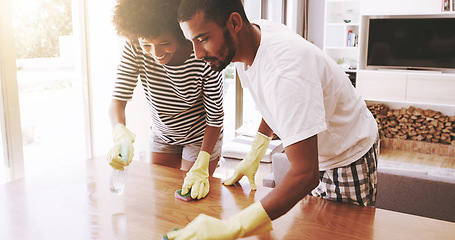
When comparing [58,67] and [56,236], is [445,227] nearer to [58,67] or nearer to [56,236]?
[56,236]

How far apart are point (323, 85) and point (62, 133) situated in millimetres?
2414

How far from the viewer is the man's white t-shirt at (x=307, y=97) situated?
0.97m

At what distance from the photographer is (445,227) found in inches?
43.6

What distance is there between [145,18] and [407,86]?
4.29m

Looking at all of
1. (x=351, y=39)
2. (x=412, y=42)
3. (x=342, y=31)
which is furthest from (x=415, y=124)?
(x=342, y=31)

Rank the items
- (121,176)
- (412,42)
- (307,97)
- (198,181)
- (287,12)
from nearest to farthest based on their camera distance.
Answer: (307,97), (198,181), (121,176), (412,42), (287,12)

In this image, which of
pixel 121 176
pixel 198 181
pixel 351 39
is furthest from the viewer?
pixel 351 39

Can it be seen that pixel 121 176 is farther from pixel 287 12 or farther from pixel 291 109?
pixel 287 12

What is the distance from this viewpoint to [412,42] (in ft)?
16.4

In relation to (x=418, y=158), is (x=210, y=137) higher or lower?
higher

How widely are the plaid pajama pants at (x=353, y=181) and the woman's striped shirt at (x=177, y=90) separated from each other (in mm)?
496

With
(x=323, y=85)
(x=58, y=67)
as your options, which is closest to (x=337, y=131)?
(x=323, y=85)

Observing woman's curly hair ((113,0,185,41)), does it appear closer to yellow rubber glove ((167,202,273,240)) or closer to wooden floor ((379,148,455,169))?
yellow rubber glove ((167,202,273,240))

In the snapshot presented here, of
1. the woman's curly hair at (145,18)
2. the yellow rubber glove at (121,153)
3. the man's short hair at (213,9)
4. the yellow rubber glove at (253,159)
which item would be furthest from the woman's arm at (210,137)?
the man's short hair at (213,9)
